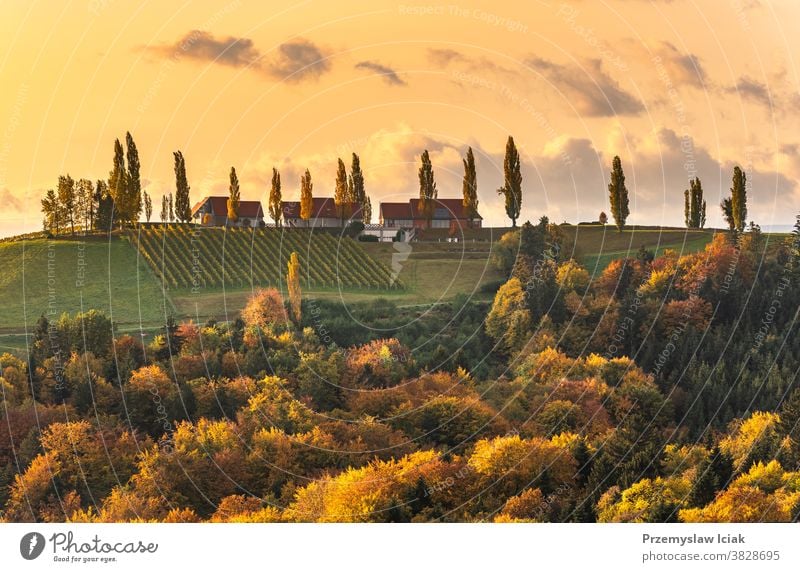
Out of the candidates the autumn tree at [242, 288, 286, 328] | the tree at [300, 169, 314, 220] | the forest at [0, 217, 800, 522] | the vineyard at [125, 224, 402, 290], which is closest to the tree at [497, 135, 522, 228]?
the forest at [0, 217, 800, 522]

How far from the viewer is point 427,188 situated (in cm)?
Answer: 7406

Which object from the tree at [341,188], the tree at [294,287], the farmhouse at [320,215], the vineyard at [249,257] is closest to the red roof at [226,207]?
the vineyard at [249,257]

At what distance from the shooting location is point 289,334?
207 ft

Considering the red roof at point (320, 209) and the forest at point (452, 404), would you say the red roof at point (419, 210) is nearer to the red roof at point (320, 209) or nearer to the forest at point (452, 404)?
the red roof at point (320, 209)

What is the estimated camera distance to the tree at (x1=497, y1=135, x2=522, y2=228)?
68.8 metres

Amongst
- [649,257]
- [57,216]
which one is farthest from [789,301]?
[57,216]

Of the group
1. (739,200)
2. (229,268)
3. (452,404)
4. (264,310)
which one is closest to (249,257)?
(229,268)

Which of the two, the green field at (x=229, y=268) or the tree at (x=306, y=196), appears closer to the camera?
the green field at (x=229, y=268)

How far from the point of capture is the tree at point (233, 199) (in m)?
72.0

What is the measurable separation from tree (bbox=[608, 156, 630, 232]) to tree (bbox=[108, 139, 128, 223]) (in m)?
31.6

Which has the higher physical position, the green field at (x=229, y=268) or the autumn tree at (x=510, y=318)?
the green field at (x=229, y=268)

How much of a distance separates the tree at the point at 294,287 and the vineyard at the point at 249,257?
133 cm

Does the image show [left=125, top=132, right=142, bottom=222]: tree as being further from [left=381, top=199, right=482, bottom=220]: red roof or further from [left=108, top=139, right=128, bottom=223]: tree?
[left=381, top=199, right=482, bottom=220]: red roof
